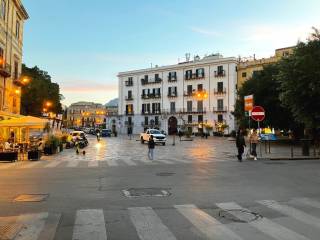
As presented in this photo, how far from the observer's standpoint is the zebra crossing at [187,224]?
24.1ft

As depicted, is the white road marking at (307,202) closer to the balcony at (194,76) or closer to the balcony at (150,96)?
the balcony at (194,76)

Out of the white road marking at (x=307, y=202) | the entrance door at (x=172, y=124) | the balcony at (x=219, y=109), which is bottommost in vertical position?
the white road marking at (x=307, y=202)

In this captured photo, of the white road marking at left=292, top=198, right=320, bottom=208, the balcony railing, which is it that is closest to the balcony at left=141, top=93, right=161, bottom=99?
the balcony railing

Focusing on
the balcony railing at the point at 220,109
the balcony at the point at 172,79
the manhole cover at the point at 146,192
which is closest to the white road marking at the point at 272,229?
the manhole cover at the point at 146,192

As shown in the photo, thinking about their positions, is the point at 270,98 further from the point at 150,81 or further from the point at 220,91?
the point at 150,81

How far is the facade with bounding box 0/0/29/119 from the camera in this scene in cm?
3828

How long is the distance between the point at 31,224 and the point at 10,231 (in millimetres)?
625

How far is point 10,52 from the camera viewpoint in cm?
4150

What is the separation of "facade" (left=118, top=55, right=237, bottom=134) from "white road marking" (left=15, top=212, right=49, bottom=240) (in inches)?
2964

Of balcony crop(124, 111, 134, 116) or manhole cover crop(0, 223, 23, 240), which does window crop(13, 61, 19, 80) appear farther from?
balcony crop(124, 111, 134, 116)

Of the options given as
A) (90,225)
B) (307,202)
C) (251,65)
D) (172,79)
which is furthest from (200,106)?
(90,225)

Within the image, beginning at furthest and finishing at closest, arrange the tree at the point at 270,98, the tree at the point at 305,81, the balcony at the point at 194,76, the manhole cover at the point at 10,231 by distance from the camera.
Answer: the balcony at the point at 194,76, the tree at the point at 270,98, the tree at the point at 305,81, the manhole cover at the point at 10,231

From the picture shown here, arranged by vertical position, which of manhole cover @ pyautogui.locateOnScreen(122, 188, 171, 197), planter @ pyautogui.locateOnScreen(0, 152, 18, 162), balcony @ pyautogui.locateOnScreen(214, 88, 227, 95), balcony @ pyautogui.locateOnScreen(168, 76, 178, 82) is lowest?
manhole cover @ pyautogui.locateOnScreen(122, 188, 171, 197)

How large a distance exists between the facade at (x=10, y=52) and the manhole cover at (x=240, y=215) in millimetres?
29528
